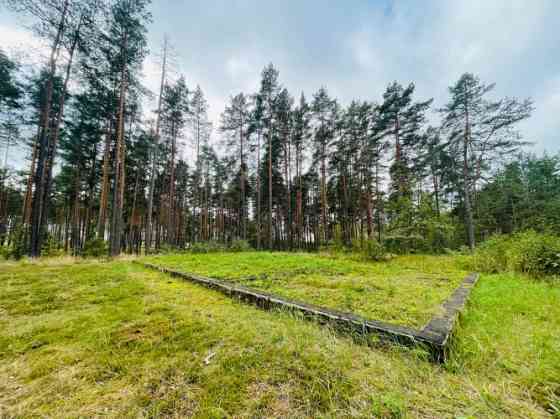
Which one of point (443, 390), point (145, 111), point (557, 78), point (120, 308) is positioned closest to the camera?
point (443, 390)

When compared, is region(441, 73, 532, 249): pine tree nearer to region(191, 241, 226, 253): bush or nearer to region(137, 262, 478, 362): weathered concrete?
region(137, 262, 478, 362): weathered concrete

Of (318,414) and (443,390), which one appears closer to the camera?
(318,414)

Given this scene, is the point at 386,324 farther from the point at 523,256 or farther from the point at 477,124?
the point at 477,124

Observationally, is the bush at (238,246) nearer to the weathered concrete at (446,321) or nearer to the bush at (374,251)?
the bush at (374,251)

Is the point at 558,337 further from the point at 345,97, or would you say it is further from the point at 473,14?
the point at 345,97

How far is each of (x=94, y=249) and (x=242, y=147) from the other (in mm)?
10581

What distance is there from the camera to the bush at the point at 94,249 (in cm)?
862

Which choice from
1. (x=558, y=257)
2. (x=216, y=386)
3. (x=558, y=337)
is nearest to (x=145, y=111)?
(x=216, y=386)

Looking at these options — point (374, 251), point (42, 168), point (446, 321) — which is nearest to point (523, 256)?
point (374, 251)

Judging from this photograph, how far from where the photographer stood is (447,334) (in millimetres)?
1500

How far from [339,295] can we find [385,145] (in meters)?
13.2

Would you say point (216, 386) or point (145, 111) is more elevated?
point (145, 111)

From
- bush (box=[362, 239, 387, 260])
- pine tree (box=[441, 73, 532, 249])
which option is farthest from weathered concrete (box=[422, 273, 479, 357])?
pine tree (box=[441, 73, 532, 249])

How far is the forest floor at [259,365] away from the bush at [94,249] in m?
7.96
